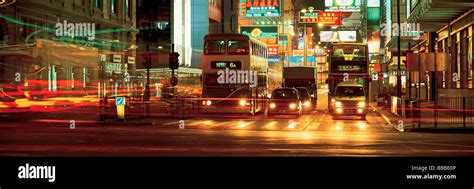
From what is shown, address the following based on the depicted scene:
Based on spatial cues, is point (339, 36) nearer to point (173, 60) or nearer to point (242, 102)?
point (242, 102)

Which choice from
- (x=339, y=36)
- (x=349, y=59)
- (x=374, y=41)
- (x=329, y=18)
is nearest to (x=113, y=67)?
(x=349, y=59)

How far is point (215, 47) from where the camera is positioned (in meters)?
36.4

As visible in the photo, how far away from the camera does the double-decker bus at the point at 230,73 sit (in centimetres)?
3603

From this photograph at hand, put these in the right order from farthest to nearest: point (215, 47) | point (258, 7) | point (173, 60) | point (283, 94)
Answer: point (258, 7)
point (283, 94)
point (215, 47)
point (173, 60)

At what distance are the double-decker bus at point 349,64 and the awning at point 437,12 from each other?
14.4 feet

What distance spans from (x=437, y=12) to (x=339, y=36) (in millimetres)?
47298

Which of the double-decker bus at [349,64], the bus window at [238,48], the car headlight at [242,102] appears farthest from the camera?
the double-decker bus at [349,64]

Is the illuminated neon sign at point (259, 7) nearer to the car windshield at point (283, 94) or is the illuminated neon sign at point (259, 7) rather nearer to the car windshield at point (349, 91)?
the car windshield at point (283, 94)

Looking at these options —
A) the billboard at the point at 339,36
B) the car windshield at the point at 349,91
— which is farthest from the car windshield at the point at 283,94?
the billboard at the point at 339,36

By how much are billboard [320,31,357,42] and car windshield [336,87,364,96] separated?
155 feet

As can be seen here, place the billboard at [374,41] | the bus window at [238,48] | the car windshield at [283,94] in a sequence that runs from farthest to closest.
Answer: the billboard at [374,41] → the car windshield at [283,94] → the bus window at [238,48]

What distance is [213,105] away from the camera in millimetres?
38000

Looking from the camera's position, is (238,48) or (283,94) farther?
(283,94)
